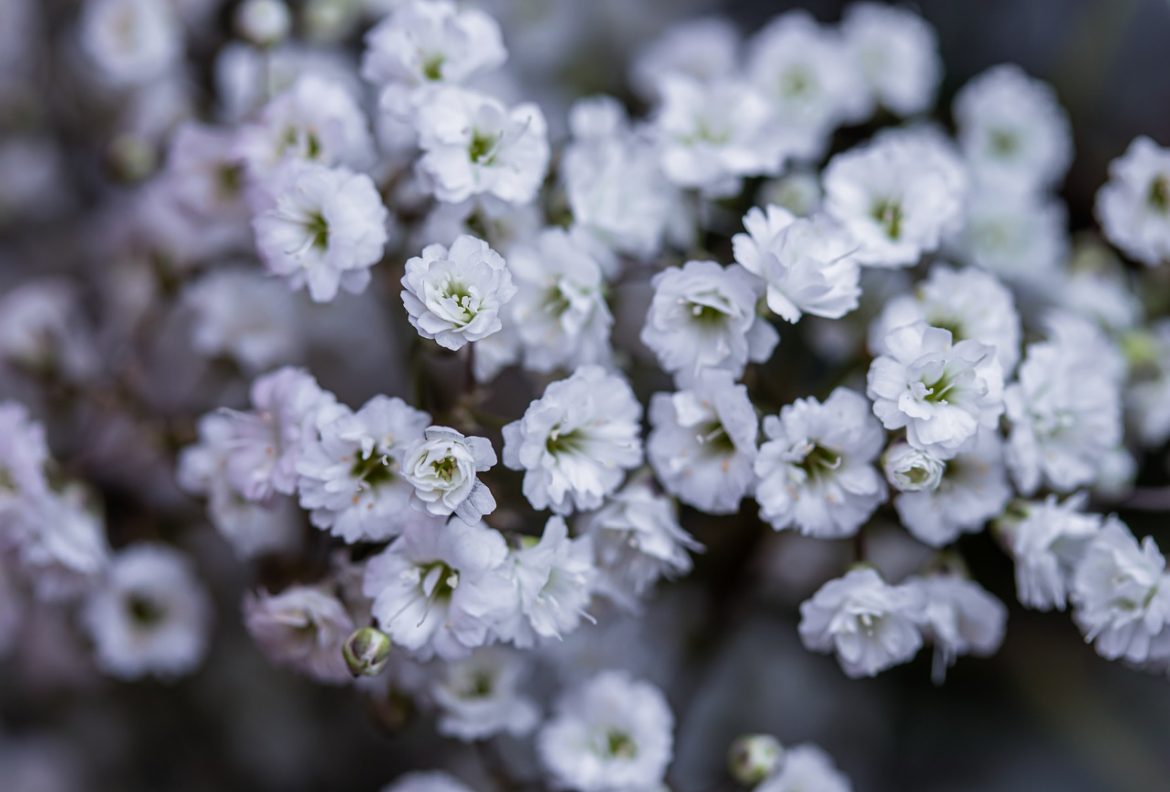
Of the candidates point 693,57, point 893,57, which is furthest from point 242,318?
point 893,57

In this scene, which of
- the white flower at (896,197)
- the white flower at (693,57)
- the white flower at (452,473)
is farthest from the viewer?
the white flower at (693,57)

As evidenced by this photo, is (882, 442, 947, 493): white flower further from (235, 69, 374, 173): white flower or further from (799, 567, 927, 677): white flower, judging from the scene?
(235, 69, 374, 173): white flower

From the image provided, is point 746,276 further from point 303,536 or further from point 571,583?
point 303,536

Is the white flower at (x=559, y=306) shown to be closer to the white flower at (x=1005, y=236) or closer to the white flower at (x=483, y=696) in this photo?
the white flower at (x=483, y=696)

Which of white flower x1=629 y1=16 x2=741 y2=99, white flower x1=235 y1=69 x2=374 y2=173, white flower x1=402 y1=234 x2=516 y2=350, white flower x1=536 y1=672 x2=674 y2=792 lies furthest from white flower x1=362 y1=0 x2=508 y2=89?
white flower x1=536 y1=672 x2=674 y2=792

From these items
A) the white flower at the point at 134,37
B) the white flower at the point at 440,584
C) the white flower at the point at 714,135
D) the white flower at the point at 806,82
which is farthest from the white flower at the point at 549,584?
the white flower at the point at 134,37

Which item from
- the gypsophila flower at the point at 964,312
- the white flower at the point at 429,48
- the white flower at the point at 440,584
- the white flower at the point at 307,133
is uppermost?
the white flower at the point at 429,48

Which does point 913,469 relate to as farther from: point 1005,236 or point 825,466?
point 1005,236
